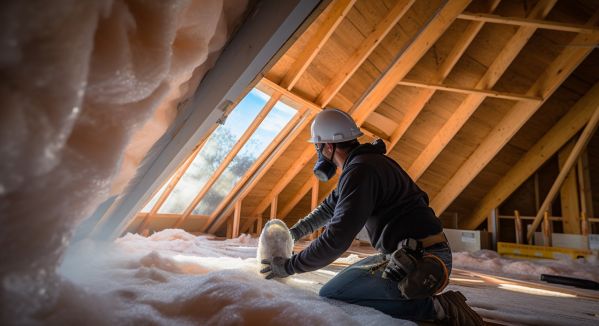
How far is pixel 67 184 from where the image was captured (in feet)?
2.24

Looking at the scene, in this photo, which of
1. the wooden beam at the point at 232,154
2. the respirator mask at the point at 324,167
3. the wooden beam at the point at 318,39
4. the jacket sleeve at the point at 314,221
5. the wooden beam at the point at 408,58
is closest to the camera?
the respirator mask at the point at 324,167

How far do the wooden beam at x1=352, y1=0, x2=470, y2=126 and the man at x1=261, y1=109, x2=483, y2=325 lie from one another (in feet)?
6.53

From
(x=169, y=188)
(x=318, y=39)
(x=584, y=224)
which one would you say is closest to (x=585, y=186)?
(x=584, y=224)

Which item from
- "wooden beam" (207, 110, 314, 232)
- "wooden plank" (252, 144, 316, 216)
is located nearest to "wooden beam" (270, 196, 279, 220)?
"wooden plank" (252, 144, 316, 216)

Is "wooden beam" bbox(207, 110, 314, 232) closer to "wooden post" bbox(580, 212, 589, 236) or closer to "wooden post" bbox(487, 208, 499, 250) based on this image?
"wooden post" bbox(487, 208, 499, 250)

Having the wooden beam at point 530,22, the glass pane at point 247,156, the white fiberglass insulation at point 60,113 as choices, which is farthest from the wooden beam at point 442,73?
the white fiberglass insulation at point 60,113

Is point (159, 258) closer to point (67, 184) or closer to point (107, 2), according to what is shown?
Result: point (67, 184)

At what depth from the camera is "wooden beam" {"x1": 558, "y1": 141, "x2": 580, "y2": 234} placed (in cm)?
490

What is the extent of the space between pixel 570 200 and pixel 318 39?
450cm

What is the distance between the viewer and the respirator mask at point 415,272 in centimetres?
141

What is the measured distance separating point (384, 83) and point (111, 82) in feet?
11.0

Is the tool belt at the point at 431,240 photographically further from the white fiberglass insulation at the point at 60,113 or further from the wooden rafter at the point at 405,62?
the wooden rafter at the point at 405,62

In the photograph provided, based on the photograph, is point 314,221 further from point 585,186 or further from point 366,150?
point 585,186

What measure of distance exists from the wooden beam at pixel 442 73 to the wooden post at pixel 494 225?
2.19 meters
